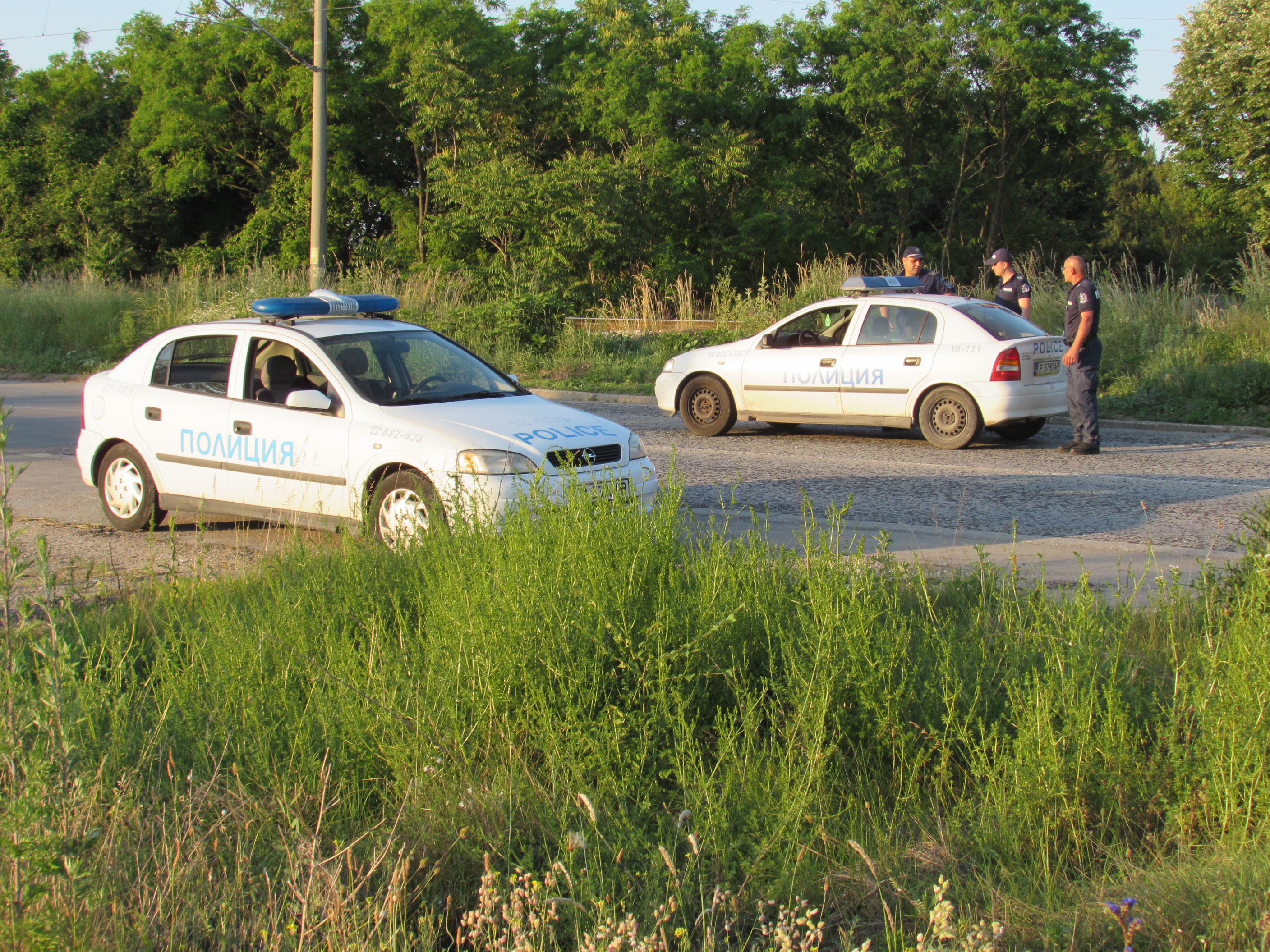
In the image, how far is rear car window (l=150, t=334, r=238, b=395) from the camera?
26.3 ft

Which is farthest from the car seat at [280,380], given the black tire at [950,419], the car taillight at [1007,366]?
the car taillight at [1007,366]

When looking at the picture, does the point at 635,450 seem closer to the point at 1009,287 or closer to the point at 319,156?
the point at 1009,287

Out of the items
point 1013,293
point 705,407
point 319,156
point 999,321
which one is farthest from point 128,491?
point 319,156

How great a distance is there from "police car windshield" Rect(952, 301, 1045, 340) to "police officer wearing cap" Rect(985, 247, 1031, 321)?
1.24 metres

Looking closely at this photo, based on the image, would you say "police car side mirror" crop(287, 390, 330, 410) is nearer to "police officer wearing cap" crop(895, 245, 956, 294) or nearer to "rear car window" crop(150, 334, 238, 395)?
"rear car window" crop(150, 334, 238, 395)

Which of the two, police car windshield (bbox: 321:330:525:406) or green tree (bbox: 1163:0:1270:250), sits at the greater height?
green tree (bbox: 1163:0:1270:250)

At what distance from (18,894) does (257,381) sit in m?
5.60

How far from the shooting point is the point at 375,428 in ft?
23.6

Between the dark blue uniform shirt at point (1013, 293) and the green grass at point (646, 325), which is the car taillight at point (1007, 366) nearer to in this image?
the dark blue uniform shirt at point (1013, 293)

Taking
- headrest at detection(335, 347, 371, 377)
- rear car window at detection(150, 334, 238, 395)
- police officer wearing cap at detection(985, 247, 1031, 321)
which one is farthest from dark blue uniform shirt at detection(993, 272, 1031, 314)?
rear car window at detection(150, 334, 238, 395)

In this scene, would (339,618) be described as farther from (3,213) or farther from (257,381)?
(3,213)

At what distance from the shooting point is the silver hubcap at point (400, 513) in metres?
6.20

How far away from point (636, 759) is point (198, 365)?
18.5ft

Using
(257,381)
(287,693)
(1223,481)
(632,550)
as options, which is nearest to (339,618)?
(287,693)
